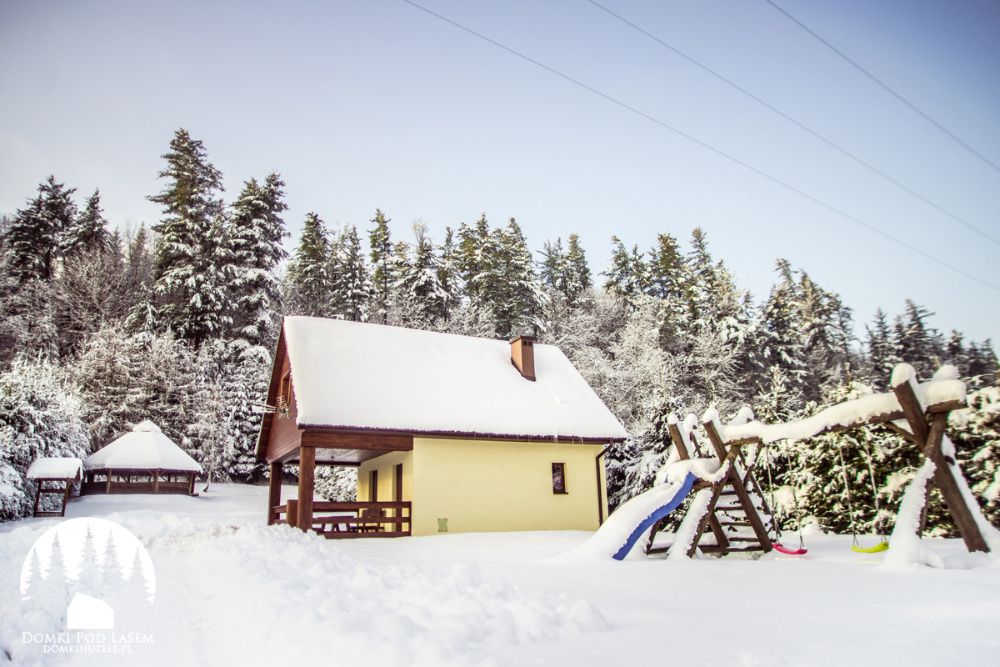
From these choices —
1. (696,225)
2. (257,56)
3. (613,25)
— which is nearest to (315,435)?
(257,56)

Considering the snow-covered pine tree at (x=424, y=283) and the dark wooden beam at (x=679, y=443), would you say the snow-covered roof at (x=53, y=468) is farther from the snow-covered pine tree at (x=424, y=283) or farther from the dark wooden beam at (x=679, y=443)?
the dark wooden beam at (x=679, y=443)

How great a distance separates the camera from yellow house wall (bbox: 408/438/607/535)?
15.1m

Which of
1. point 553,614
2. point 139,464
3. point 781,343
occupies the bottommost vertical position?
point 553,614

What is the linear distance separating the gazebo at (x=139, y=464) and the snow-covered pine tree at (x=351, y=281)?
12.9 metres

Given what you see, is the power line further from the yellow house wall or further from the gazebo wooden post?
the yellow house wall

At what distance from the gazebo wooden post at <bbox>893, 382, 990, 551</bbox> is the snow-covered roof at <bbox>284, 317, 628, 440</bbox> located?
1037 centimetres

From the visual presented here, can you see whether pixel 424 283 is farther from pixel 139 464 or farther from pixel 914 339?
pixel 914 339

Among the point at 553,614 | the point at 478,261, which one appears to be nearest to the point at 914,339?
the point at 478,261

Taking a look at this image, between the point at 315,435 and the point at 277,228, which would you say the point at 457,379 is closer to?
the point at 315,435

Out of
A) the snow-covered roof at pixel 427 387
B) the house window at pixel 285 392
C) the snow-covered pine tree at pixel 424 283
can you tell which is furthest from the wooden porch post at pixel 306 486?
the snow-covered pine tree at pixel 424 283

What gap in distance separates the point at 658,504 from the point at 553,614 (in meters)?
5.47

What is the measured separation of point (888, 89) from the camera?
9109 millimetres

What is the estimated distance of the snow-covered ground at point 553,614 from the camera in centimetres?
314

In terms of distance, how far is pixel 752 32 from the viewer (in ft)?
29.8
